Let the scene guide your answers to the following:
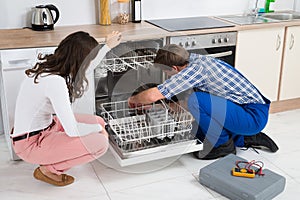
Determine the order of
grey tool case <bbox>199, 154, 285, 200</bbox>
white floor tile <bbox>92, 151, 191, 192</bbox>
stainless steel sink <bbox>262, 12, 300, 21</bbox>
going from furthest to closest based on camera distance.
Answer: stainless steel sink <bbox>262, 12, 300, 21</bbox> < white floor tile <bbox>92, 151, 191, 192</bbox> < grey tool case <bbox>199, 154, 285, 200</bbox>

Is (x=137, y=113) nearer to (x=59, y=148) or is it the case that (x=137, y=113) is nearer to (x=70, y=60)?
(x=59, y=148)

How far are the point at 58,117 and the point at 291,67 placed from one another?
2130 mm

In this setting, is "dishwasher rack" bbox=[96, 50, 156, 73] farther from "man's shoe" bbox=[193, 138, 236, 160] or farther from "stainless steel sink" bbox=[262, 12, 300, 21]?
"stainless steel sink" bbox=[262, 12, 300, 21]

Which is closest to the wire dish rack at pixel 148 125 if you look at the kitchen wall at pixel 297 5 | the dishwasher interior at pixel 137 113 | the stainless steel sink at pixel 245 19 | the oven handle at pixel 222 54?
the dishwasher interior at pixel 137 113

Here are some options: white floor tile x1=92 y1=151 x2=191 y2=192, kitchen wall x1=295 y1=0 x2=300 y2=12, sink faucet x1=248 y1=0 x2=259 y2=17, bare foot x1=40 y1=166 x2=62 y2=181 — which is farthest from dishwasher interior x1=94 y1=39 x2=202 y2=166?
Result: kitchen wall x1=295 y1=0 x2=300 y2=12

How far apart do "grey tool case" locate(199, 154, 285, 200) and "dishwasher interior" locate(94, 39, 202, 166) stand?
0.21 metres

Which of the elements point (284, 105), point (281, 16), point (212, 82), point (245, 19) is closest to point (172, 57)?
point (212, 82)

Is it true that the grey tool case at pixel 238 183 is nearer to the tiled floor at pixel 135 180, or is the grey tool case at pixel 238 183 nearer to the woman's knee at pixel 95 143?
the tiled floor at pixel 135 180

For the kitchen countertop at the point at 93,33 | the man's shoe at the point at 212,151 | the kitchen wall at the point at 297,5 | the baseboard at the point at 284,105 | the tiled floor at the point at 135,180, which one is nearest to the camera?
the tiled floor at the point at 135,180

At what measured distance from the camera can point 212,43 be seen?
3.15 m

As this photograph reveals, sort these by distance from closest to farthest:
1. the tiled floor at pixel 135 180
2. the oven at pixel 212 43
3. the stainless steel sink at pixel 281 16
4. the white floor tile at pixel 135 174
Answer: the tiled floor at pixel 135 180 → the white floor tile at pixel 135 174 → the oven at pixel 212 43 → the stainless steel sink at pixel 281 16

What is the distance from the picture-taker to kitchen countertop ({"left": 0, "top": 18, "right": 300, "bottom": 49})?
264cm

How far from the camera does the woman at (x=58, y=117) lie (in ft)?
7.07

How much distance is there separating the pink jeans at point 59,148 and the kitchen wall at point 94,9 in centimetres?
109
